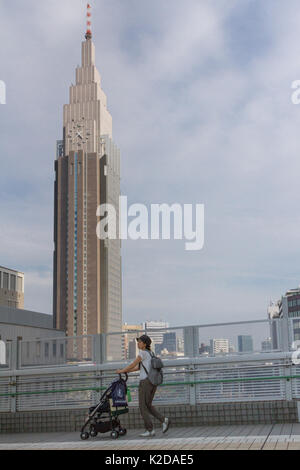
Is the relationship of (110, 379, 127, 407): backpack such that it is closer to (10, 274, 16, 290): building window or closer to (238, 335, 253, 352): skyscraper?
(238, 335, 253, 352): skyscraper

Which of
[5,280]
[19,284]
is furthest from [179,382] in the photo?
[19,284]

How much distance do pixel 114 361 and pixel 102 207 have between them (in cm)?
18453

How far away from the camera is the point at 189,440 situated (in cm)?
929

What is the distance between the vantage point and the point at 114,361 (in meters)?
12.7

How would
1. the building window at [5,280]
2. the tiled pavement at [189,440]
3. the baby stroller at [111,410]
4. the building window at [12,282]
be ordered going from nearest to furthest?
the tiled pavement at [189,440] → the baby stroller at [111,410] → the building window at [5,280] → the building window at [12,282]

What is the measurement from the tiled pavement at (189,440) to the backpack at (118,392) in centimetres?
60

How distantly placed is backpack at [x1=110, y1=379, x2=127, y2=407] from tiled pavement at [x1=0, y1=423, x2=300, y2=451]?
60 cm

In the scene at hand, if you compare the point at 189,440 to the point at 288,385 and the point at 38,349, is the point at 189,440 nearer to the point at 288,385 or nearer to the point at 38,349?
the point at 288,385

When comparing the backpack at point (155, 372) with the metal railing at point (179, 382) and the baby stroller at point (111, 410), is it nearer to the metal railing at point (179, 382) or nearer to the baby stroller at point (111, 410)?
the baby stroller at point (111, 410)

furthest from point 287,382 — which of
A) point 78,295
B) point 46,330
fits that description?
point 78,295

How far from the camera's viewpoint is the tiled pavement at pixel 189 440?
8.52m

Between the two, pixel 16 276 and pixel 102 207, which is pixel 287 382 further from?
pixel 102 207

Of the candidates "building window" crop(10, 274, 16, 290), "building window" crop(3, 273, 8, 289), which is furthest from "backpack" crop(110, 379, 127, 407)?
"building window" crop(10, 274, 16, 290)

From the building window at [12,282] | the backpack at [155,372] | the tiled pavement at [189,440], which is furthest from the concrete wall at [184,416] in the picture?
the building window at [12,282]
